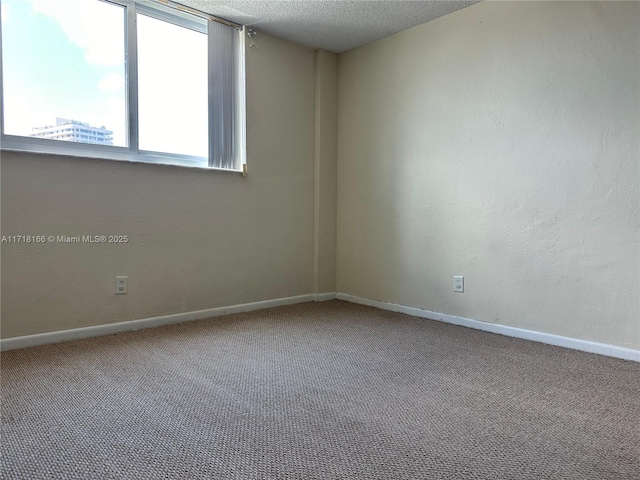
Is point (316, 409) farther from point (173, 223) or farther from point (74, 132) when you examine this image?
point (74, 132)

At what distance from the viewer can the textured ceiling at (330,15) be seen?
3131mm

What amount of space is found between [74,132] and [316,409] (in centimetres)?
234

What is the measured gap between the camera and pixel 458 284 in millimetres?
3281

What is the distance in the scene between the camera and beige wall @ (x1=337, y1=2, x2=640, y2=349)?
8.30ft

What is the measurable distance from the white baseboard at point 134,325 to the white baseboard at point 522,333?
2.63ft

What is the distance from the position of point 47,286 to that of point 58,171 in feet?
2.34

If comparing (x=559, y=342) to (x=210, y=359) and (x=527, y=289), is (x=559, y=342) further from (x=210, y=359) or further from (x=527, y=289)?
(x=210, y=359)

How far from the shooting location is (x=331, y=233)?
165 inches

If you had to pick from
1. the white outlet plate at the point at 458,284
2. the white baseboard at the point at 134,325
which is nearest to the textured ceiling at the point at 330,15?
the white outlet plate at the point at 458,284

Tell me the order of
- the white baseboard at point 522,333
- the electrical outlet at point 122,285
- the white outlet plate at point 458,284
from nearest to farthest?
the white baseboard at point 522,333 → the electrical outlet at point 122,285 → the white outlet plate at point 458,284

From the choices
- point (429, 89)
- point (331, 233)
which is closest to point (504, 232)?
point (429, 89)

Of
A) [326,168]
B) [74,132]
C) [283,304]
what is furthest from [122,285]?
[326,168]

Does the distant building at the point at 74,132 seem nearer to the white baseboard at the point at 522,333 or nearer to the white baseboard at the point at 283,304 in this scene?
the white baseboard at the point at 283,304

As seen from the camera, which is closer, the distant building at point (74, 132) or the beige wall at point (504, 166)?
the beige wall at point (504, 166)
